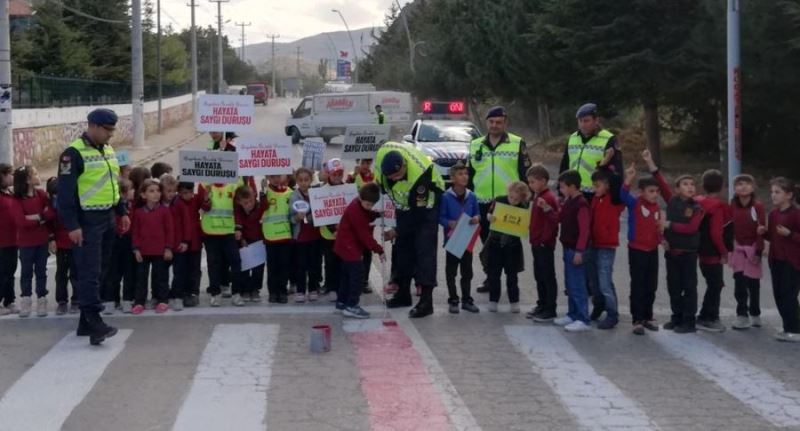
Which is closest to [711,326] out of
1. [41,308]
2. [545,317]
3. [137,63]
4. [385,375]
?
[545,317]

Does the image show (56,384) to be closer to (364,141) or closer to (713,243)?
(364,141)

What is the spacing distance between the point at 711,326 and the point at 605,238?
129cm

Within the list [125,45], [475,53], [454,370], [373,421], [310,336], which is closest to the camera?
[373,421]

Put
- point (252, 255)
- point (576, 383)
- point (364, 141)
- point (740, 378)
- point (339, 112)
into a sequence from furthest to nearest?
point (339, 112)
point (364, 141)
point (252, 255)
point (740, 378)
point (576, 383)

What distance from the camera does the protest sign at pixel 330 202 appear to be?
35.7 feet

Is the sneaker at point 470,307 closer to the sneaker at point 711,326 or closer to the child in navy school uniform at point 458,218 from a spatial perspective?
the child in navy school uniform at point 458,218

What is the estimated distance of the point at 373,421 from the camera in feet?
23.1

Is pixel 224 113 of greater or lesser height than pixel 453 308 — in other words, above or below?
above

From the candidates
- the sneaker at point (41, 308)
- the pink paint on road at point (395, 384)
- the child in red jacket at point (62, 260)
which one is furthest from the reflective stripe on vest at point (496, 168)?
the sneaker at point (41, 308)

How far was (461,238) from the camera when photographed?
10695 millimetres

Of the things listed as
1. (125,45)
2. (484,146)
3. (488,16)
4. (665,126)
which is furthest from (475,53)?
(484,146)

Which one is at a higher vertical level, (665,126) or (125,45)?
(125,45)

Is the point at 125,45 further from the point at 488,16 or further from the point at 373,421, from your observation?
the point at 373,421

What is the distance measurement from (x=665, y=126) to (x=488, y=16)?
25.6ft
